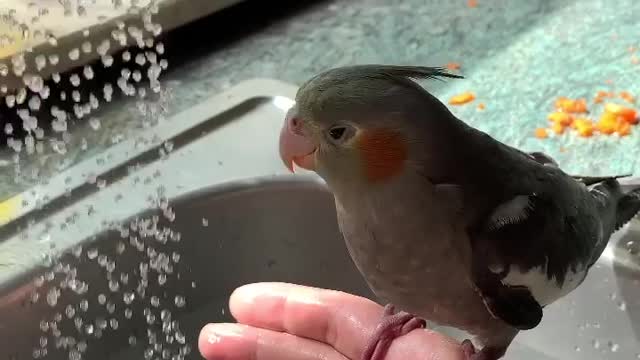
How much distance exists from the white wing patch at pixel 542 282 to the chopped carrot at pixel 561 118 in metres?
0.30

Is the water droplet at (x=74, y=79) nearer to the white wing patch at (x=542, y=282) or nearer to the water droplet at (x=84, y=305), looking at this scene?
the water droplet at (x=84, y=305)

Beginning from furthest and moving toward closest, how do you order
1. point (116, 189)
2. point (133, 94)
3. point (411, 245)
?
point (133, 94) → point (116, 189) → point (411, 245)

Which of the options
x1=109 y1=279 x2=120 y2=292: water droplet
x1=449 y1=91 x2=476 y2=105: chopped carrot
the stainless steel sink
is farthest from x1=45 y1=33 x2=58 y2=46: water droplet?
x1=449 y1=91 x2=476 y2=105: chopped carrot

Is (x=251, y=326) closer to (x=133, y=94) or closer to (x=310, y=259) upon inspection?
(x=310, y=259)

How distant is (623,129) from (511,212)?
1.27 feet

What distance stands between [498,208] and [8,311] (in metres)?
0.36

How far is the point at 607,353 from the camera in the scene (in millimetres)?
636

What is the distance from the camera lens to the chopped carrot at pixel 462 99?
864 millimetres

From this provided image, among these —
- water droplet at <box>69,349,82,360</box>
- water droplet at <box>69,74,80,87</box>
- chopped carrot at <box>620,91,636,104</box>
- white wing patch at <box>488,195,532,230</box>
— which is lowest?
water droplet at <box>69,349,82,360</box>

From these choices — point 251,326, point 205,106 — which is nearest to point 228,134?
point 205,106

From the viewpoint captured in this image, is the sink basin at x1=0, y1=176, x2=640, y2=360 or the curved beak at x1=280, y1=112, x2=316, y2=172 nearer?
the curved beak at x1=280, y1=112, x2=316, y2=172

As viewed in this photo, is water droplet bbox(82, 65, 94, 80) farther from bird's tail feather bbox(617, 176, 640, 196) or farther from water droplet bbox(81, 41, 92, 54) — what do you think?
bird's tail feather bbox(617, 176, 640, 196)

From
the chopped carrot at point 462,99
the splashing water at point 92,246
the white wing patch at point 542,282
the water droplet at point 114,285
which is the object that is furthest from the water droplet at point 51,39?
the white wing patch at point 542,282

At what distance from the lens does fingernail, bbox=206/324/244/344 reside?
66 cm
